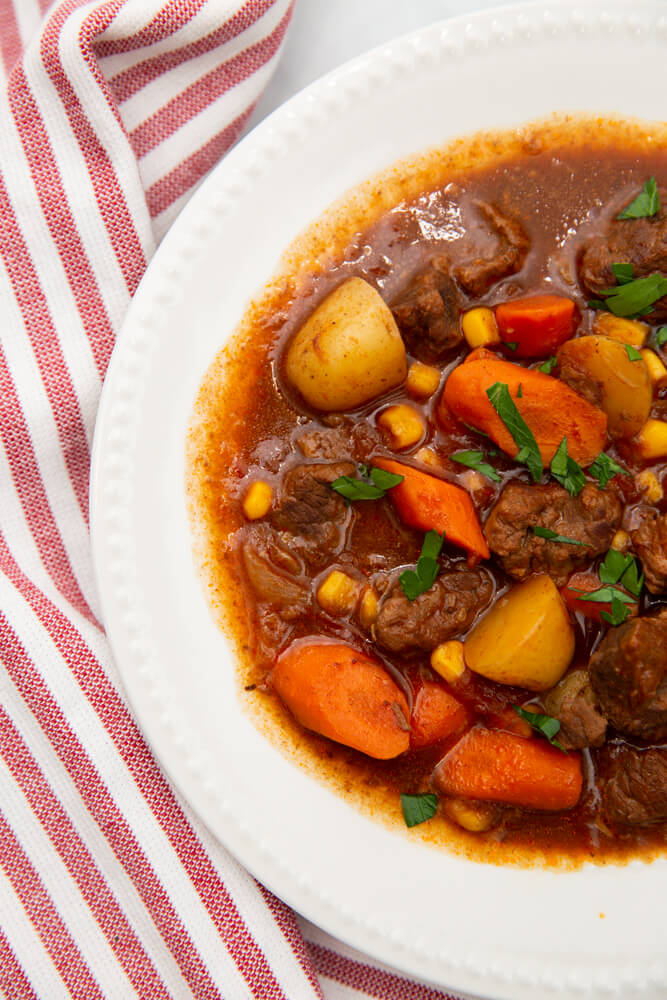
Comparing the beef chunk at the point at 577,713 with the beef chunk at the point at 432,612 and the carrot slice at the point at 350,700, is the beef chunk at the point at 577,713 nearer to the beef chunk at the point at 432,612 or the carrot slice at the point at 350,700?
the beef chunk at the point at 432,612

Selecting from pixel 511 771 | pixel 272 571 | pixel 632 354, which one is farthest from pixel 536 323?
pixel 511 771

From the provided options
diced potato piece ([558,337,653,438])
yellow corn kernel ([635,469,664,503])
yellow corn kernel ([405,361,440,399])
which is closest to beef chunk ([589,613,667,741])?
yellow corn kernel ([635,469,664,503])

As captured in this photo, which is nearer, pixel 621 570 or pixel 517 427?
pixel 517 427

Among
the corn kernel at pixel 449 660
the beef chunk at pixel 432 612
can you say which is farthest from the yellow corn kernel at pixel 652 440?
the corn kernel at pixel 449 660

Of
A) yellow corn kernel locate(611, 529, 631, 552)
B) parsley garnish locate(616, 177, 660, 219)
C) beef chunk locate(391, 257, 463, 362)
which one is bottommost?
yellow corn kernel locate(611, 529, 631, 552)

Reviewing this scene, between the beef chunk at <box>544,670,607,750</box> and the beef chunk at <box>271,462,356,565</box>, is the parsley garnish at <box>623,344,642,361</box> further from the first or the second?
the beef chunk at <box>544,670,607,750</box>

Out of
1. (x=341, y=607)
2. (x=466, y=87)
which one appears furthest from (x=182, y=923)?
(x=466, y=87)

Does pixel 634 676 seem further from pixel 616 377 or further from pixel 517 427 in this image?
pixel 616 377
